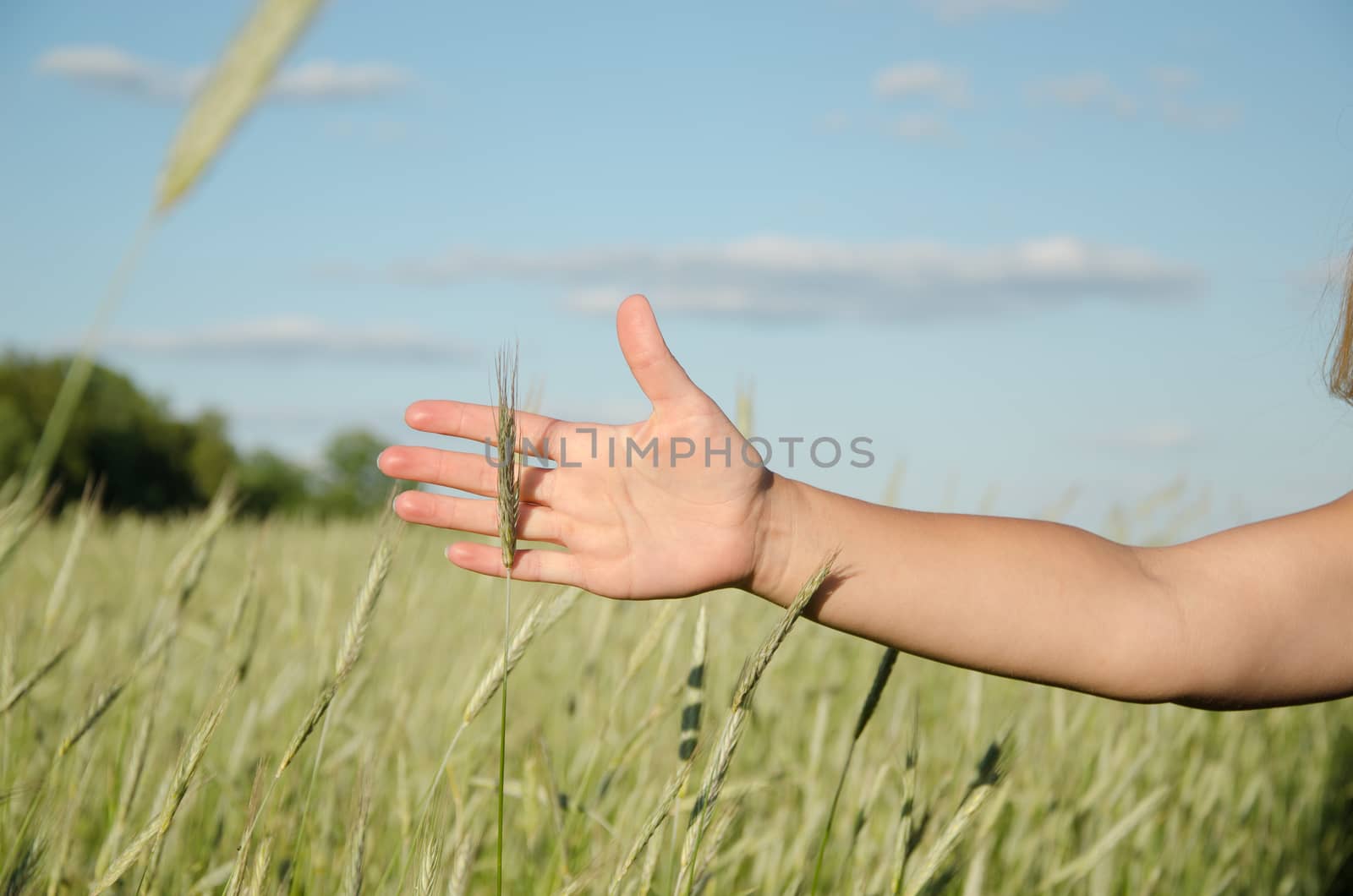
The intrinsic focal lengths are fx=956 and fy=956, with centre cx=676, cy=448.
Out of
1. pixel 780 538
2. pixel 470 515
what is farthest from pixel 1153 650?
pixel 470 515

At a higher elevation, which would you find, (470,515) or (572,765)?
(470,515)

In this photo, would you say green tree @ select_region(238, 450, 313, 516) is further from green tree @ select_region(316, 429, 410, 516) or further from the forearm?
the forearm

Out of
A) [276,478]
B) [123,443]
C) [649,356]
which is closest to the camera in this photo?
[649,356]

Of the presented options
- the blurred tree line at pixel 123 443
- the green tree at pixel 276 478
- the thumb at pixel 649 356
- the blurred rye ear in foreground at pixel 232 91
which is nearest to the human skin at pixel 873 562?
the thumb at pixel 649 356

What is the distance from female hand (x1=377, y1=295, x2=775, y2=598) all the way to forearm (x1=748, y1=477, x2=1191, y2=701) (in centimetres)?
6

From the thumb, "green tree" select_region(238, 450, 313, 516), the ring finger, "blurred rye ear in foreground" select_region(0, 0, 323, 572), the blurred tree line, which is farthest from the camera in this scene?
"green tree" select_region(238, 450, 313, 516)

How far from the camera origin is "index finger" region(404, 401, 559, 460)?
1.22 metres

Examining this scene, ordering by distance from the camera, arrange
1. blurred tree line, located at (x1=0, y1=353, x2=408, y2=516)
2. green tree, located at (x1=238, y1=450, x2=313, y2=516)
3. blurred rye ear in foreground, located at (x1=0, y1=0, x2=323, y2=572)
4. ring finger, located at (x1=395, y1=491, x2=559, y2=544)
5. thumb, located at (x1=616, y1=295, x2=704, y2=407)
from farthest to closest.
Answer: green tree, located at (x1=238, y1=450, x2=313, y2=516), blurred tree line, located at (x1=0, y1=353, x2=408, y2=516), ring finger, located at (x1=395, y1=491, x2=559, y2=544), thumb, located at (x1=616, y1=295, x2=704, y2=407), blurred rye ear in foreground, located at (x1=0, y1=0, x2=323, y2=572)

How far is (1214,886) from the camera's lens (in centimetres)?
177

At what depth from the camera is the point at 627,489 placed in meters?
1.18

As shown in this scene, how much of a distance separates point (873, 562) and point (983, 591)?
0.16 m

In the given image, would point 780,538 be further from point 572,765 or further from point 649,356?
point 572,765

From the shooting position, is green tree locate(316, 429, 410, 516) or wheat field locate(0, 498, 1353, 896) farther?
green tree locate(316, 429, 410, 516)

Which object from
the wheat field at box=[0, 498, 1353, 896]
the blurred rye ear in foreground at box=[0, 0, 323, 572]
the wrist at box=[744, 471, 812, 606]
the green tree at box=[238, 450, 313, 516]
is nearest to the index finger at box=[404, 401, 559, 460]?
the wheat field at box=[0, 498, 1353, 896]
